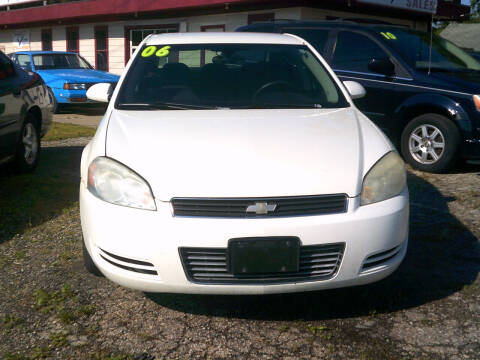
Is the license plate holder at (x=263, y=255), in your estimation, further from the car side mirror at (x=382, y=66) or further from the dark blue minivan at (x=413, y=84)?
the car side mirror at (x=382, y=66)

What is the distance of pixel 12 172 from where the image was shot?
6.31 metres

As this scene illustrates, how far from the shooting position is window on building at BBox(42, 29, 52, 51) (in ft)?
76.9

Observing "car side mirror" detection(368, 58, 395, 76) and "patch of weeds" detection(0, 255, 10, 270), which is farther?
"car side mirror" detection(368, 58, 395, 76)

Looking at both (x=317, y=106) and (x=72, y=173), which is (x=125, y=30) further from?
(x=317, y=106)

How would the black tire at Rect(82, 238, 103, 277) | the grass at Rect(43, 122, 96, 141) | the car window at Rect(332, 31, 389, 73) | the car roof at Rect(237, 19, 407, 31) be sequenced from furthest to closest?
→ the grass at Rect(43, 122, 96, 141), the car roof at Rect(237, 19, 407, 31), the car window at Rect(332, 31, 389, 73), the black tire at Rect(82, 238, 103, 277)

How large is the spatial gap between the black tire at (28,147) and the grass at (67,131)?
8.24 feet

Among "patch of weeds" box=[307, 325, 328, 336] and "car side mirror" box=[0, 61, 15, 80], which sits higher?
"car side mirror" box=[0, 61, 15, 80]

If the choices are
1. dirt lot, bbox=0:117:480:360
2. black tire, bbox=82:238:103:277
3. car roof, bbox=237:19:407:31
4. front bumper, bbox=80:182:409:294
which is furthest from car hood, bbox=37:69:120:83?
front bumper, bbox=80:182:409:294

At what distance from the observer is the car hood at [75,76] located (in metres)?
12.3

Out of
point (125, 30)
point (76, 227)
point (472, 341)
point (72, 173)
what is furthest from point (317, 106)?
point (125, 30)

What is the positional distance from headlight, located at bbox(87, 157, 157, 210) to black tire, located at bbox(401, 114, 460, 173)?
14.9 ft

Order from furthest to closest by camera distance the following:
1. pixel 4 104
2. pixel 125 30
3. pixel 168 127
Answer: pixel 125 30 → pixel 4 104 → pixel 168 127

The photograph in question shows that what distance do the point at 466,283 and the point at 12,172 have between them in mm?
4820

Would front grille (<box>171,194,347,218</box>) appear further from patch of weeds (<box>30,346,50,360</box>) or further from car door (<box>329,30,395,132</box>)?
car door (<box>329,30,395,132</box>)
